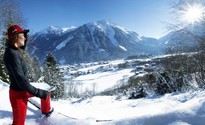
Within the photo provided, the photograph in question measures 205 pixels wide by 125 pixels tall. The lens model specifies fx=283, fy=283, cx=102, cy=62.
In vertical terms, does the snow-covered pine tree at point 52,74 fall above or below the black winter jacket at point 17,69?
below

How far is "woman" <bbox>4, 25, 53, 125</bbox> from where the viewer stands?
480 cm

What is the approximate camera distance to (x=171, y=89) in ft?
70.4

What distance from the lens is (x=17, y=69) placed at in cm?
477

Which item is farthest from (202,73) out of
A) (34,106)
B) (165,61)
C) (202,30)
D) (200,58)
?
(34,106)

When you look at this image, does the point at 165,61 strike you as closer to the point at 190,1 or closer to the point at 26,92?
the point at 190,1

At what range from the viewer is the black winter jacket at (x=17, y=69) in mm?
4781

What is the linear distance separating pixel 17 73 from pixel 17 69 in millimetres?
69

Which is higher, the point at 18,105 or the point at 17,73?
the point at 17,73

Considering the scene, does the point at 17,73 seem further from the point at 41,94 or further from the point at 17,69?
the point at 41,94

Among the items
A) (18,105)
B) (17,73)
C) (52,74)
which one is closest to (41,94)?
(18,105)

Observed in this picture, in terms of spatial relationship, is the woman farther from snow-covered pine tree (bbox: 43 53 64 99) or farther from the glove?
snow-covered pine tree (bbox: 43 53 64 99)

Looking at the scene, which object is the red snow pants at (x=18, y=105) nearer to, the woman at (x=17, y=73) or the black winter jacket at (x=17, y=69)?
the woman at (x=17, y=73)

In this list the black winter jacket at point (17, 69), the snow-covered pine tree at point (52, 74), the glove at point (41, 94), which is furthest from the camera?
the snow-covered pine tree at point (52, 74)

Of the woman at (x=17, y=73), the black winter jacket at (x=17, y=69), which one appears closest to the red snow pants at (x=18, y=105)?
the woman at (x=17, y=73)
